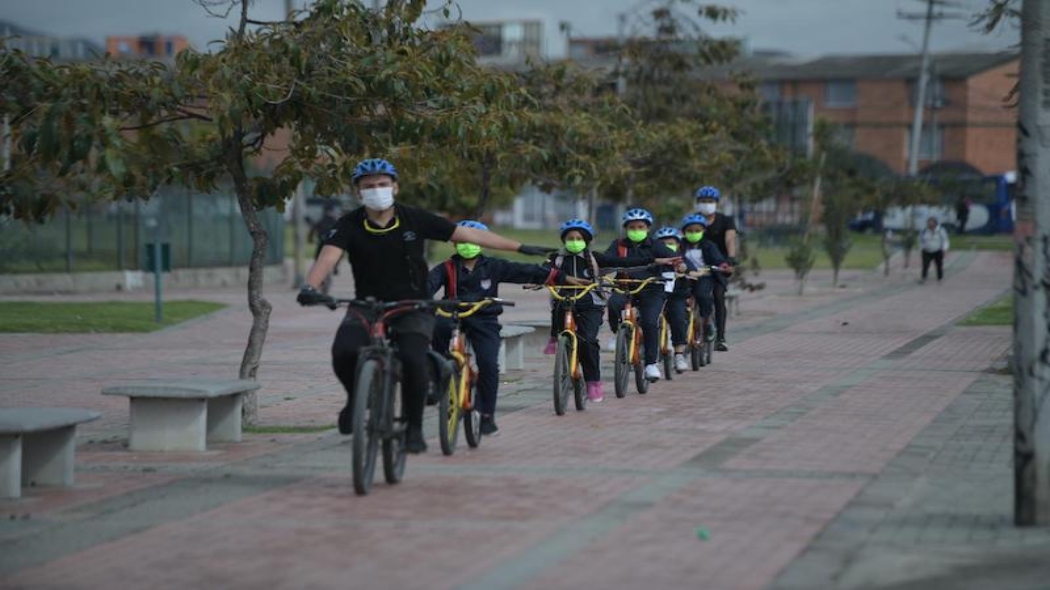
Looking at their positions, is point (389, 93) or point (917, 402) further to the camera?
point (917, 402)

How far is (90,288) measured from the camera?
36750 mm

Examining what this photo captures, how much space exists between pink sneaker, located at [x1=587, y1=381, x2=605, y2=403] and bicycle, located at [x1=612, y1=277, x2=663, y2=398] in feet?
1.10

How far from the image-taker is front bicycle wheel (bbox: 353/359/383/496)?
9414mm

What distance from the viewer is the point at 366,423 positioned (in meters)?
9.63

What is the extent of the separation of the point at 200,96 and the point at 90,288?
25.1 meters

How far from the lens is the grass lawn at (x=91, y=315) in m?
25.1

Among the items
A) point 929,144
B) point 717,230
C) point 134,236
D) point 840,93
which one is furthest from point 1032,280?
point 840,93

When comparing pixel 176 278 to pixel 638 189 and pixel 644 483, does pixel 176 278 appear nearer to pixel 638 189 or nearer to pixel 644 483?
pixel 638 189

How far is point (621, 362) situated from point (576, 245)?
158cm

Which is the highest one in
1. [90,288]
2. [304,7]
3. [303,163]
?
[304,7]

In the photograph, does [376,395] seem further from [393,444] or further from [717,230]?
[717,230]

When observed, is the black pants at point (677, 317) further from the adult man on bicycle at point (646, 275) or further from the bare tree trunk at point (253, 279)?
the bare tree trunk at point (253, 279)

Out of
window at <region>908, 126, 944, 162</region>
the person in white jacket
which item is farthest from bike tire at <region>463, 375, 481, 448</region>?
window at <region>908, 126, 944, 162</region>

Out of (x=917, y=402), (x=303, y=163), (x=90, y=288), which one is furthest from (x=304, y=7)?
(x=90, y=288)
